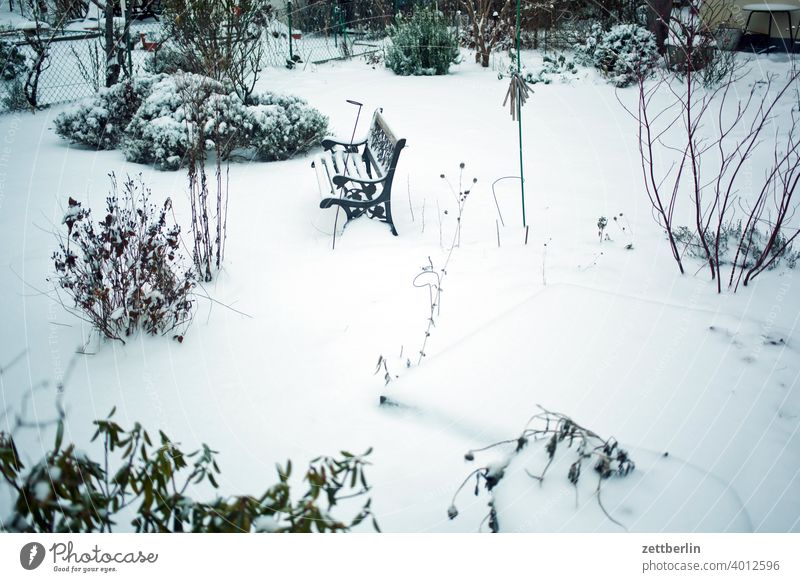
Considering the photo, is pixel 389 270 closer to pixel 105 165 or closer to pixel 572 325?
pixel 572 325

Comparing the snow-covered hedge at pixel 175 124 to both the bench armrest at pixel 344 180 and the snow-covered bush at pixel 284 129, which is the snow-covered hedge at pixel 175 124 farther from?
the bench armrest at pixel 344 180

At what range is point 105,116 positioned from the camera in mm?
6699

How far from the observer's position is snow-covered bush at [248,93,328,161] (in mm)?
6285

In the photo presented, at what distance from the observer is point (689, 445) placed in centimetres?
225

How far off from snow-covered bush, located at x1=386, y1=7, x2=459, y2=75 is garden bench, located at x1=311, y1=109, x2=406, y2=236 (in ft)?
15.1

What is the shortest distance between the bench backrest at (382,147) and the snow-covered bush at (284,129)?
3.31 feet

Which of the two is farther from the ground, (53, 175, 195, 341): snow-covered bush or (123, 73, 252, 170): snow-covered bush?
(123, 73, 252, 170): snow-covered bush

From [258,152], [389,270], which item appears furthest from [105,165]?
[389,270]

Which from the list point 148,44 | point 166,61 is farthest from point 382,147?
point 148,44

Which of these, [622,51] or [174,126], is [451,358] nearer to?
[174,126]

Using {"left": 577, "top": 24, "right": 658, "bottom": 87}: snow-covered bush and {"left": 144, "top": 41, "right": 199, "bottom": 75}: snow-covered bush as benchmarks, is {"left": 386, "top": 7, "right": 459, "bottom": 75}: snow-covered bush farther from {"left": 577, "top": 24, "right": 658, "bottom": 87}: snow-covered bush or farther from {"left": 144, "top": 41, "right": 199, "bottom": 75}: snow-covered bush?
{"left": 144, "top": 41, "right": 199, "bottom": 75}: snow-covered bush

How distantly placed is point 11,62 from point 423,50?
5902 millimetres

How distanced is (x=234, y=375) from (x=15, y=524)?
1608mm

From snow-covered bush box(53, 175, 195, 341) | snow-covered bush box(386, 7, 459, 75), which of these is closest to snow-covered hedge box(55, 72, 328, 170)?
snow-covered bush box(53, 175, 195, 341)
